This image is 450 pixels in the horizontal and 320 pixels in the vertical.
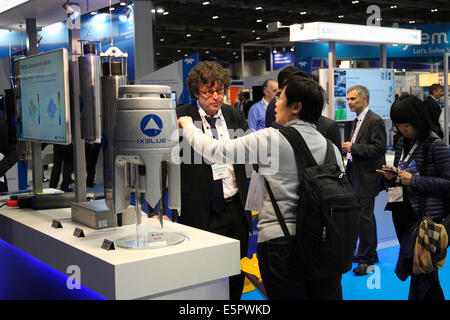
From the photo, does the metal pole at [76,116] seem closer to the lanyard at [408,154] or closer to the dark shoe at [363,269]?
the lanyard at [408,154]

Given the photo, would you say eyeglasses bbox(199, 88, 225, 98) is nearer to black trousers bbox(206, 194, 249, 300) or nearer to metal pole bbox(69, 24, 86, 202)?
black trousers bbox(206, 194, 249, 300)

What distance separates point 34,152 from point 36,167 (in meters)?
0.08

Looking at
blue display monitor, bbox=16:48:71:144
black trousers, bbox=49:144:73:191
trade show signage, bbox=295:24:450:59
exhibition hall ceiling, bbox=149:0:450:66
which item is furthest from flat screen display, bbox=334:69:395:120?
exhibition hall ceiling, bbox=149:0:450:66

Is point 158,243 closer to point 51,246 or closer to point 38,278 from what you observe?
point 51,246

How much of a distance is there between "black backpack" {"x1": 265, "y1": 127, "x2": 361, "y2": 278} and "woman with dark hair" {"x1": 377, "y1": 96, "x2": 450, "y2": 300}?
3.45 ft

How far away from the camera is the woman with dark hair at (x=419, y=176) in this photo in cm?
279

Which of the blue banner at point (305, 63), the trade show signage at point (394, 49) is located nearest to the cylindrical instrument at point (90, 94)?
the blue banner at point (305, 63)

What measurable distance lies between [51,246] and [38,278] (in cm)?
32

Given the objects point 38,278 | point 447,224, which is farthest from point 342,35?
point 38,278

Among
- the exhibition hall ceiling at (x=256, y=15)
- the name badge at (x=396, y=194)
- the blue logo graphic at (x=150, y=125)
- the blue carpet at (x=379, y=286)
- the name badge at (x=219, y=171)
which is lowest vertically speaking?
the blue carpet at (x=379, y=286)

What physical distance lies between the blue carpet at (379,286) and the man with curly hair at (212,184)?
1.32m

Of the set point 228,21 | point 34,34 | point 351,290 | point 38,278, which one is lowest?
point 351,290

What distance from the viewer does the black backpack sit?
187 centimetres

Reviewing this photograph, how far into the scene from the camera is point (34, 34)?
299 cm
